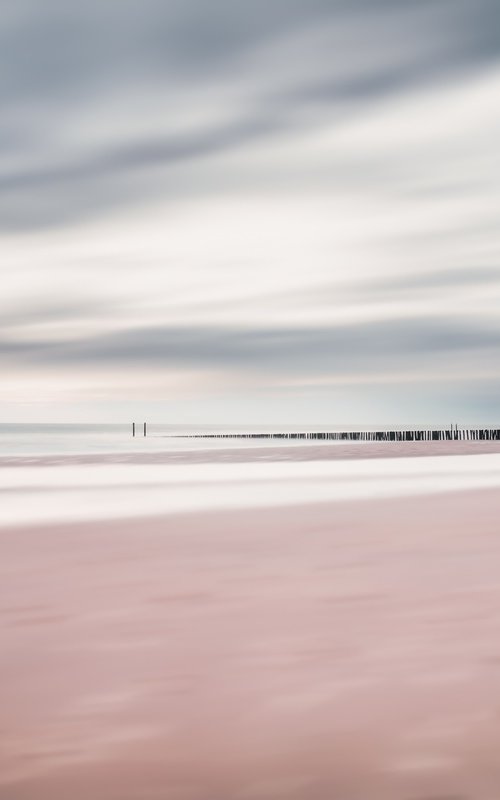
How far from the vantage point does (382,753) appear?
12.0ft

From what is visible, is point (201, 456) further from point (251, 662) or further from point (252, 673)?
point (252, 673)

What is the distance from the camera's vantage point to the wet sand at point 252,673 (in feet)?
11.4

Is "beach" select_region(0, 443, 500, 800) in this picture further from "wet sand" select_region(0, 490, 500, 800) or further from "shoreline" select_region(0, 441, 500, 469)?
"shoreline" select_region(0, 441, 500, 469)

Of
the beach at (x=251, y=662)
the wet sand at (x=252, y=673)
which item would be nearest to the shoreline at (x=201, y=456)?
the beach at (x=251, y=662)

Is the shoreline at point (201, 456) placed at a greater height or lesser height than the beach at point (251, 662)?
lesser

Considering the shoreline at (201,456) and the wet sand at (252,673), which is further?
the shoreline at (201,456)

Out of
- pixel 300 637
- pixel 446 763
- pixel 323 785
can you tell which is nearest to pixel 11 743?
pixel 323 785

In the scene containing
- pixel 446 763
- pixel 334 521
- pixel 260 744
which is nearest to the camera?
pixel 446 763

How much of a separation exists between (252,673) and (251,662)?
0.22 metres

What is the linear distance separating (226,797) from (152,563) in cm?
562

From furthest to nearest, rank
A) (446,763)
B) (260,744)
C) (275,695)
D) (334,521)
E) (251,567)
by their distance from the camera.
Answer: (334,521), (251,567), (275,695), (260,744), (446,763)

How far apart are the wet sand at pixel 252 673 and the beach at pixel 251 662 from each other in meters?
0.01

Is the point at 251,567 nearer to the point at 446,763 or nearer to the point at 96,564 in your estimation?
the point at 96,564

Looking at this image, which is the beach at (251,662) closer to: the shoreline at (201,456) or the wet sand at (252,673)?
the wet sand at (252,673)
